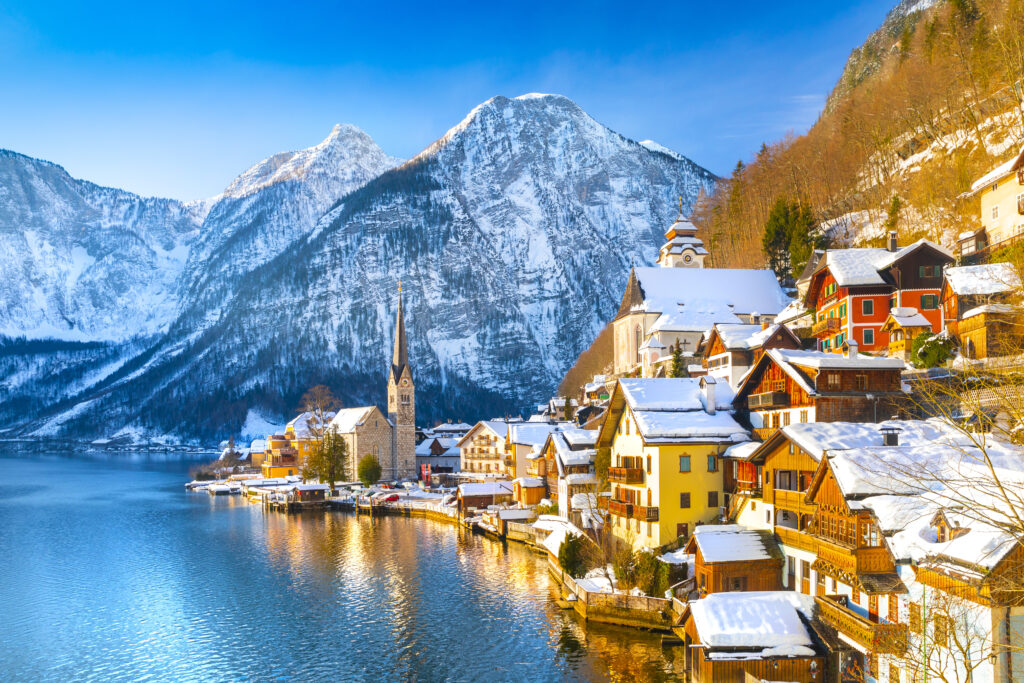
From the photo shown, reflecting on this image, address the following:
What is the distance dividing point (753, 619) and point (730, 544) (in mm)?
5618

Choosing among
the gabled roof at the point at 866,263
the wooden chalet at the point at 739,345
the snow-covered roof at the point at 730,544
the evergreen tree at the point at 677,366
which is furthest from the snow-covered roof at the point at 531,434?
the snow-covered roof at the point at 730,544

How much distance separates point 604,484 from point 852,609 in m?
23.3

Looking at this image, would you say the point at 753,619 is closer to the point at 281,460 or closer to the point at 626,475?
the point at 626,475

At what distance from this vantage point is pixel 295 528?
2793 inches

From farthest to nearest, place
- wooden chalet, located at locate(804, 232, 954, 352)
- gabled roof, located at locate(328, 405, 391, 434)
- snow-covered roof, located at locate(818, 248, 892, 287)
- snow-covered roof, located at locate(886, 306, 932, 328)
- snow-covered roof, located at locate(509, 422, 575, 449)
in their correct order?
1. gabled roof, located at locate(328, 405, 391, 434)
2. snow-covered roof, located at locate(509, 422, 575, 449)
3. snow-covered roof, located at locate(818, 248, 892, 287)
4. wooden chalet, located at locate(804, 232, 954, 352)
5. snow-covered roof, located at locate(886, 306, 932, 328)

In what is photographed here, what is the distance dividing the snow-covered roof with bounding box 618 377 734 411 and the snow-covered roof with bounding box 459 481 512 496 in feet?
114

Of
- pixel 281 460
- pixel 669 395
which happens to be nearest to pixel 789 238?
pixel 669 395

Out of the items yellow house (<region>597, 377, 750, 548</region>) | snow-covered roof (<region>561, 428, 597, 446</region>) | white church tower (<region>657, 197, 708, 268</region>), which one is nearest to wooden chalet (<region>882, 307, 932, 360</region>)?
yellow house (<region>597, 377, 750, 548</region>)

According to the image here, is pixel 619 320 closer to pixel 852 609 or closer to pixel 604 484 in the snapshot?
pixel 604 484

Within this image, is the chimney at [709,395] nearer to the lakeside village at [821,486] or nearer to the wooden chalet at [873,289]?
the lakeside village at [821,486]

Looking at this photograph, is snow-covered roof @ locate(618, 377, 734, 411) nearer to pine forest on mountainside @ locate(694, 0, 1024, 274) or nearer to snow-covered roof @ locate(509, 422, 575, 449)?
pine forest on mountainside @ locate(694, 0, 1024, 274)

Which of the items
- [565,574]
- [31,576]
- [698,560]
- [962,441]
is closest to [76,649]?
[31,576]

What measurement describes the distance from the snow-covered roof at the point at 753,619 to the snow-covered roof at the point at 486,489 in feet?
154

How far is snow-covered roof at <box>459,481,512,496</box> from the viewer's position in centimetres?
7131
